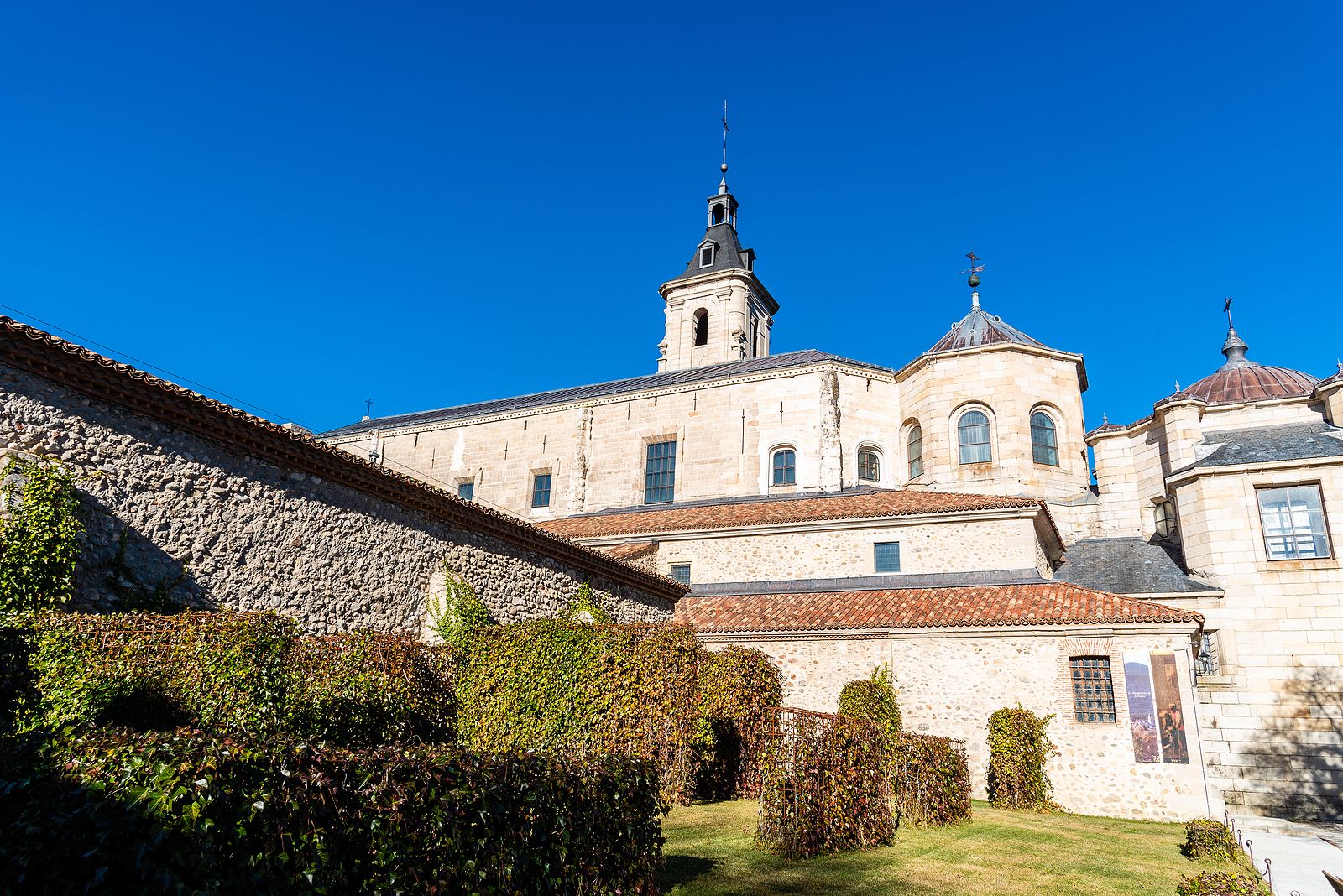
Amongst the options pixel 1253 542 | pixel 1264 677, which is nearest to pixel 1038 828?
pixel 1264 677

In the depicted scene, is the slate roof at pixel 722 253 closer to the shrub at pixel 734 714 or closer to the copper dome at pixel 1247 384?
the copper dome at pixel 1247 384

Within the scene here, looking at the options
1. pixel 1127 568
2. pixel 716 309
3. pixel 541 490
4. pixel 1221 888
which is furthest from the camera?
pixel 716 309

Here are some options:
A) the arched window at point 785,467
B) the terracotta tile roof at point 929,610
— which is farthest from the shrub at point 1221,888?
the arched window at point 785,467

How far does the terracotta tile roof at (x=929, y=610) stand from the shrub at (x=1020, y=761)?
2136 mm

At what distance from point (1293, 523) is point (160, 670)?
27.8m

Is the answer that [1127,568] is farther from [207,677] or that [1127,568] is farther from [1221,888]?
[207,677]

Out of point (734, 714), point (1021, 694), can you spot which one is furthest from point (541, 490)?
point (1021, 694)

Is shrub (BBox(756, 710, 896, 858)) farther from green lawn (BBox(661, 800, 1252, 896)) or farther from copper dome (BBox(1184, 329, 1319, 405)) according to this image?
copper dome (BBox(1184, 329, 1319, 405))

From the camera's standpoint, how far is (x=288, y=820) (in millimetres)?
4312

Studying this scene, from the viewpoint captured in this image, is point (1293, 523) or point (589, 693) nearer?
point (589, 693)

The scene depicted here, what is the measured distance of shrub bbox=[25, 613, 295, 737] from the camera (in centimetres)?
848

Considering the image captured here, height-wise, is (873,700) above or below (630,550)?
below

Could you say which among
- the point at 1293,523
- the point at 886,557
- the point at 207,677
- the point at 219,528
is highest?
the point at 1293,523

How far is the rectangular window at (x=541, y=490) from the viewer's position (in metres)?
33.7
